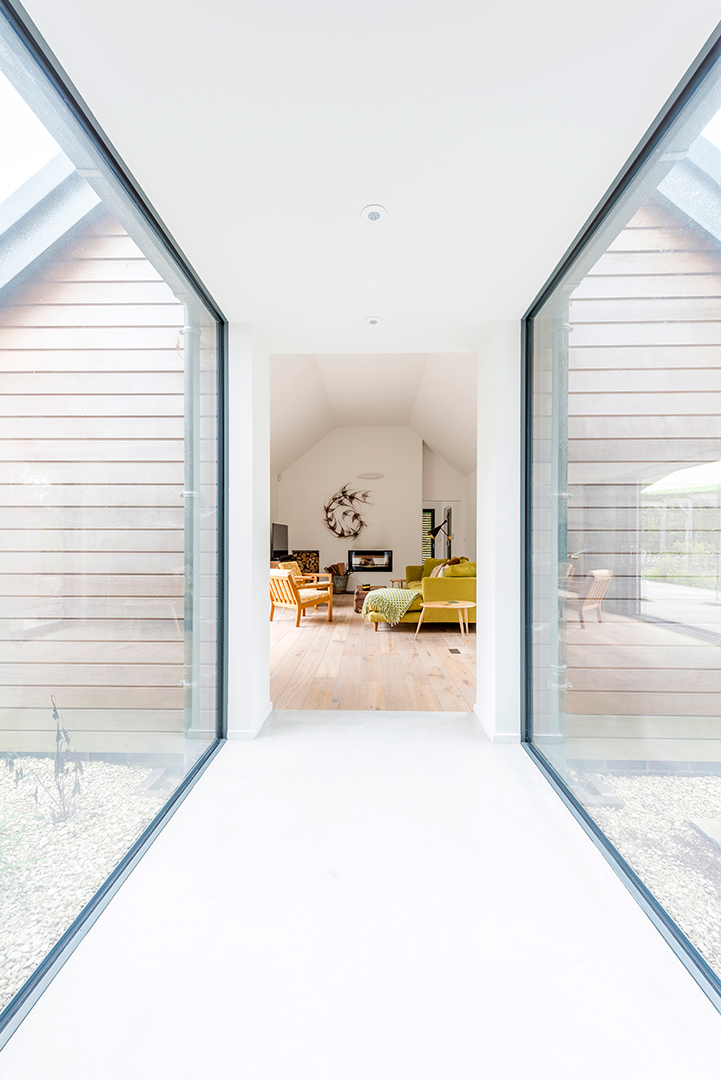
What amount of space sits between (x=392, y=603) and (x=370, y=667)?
1744 mm

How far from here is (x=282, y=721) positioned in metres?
3.06

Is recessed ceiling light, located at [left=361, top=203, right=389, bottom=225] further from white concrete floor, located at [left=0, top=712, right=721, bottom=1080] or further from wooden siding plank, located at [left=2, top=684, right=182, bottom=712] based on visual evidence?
white concrete floor, located at [left=0, top=712, right=721, bottom=1080]

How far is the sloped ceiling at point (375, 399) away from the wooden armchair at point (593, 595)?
3218 mm

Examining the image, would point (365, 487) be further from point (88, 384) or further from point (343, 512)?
point (88, 384)

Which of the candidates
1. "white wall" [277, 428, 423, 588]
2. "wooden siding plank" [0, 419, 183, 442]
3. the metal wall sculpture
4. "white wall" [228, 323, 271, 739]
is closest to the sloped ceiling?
"white wall" [277, 428, 423, 588]

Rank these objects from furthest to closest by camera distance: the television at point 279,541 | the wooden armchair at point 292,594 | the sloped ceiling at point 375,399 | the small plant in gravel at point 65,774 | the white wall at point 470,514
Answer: the white wall at point 470,514, the television at point 279,541, the wooden armchair at point 292,594, the sloped ceiling at point 375,399, the small plant in gravel at point 65,774

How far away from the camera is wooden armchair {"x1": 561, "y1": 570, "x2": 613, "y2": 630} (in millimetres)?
1860

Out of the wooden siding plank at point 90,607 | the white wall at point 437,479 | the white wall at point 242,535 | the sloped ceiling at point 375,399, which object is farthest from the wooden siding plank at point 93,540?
the white wall at point 437,479

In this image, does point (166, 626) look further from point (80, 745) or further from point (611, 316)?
point (611, 316)

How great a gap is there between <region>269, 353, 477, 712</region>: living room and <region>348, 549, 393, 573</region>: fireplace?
19mm

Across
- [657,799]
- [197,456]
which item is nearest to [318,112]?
[197,456]

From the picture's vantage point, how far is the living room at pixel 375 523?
4164 mm

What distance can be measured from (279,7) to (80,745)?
180 cm

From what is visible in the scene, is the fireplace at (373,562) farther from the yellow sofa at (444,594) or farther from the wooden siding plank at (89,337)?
the wooden siding plank at (89,337)
